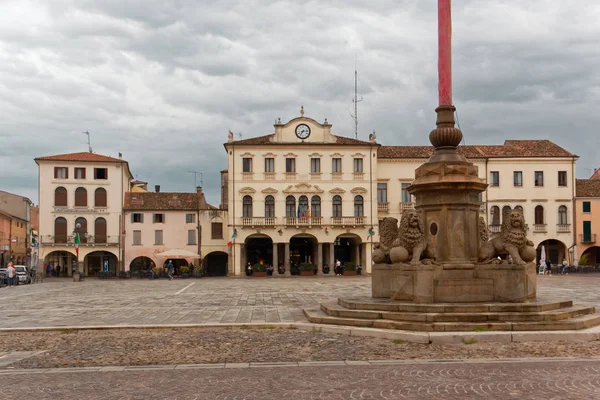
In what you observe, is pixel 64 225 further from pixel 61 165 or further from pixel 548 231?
pixel 548 231

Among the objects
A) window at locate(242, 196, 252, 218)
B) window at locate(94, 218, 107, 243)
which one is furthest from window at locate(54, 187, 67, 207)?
window at locate(242, 196, 252, 218)

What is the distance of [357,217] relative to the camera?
5312 cm

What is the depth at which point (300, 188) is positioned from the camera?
2095 inches

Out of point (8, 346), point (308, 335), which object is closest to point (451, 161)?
point (308, 335)

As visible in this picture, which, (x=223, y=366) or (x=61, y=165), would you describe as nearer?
(x=223, y=366)

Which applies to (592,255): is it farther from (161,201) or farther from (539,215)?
(161,201)

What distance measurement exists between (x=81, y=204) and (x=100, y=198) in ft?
5.32

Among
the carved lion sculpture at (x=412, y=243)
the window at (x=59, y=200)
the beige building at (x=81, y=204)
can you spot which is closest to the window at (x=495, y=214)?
the beige building at (x=81, y=204)

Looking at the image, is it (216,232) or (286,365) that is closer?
(286,365)

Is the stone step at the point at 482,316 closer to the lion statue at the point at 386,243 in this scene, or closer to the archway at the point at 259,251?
the lion statue at the point at 386,243

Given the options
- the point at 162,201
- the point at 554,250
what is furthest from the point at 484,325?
the point at 554,250

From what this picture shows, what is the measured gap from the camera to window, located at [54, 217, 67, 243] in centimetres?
5356

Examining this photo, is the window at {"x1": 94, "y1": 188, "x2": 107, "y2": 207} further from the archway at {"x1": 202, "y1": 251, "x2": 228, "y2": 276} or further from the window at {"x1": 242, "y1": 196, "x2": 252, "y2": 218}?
the window at {"x1": 242, "y1": 196, "x2": 252, "y2": 218}

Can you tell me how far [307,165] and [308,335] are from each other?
135 ft
